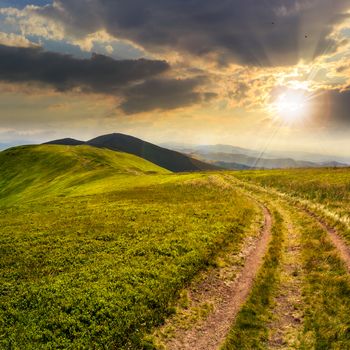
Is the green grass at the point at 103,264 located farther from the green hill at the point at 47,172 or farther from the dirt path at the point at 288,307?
the green hill at the point at 47,172

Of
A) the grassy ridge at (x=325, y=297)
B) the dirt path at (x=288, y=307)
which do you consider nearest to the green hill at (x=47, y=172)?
the dirt path at (x=288, y=307)

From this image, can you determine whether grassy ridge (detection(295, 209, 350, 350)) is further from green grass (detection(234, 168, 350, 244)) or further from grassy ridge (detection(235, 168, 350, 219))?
grassy ridge (detection(235, 168, 350, 219))

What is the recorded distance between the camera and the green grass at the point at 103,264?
1427cm

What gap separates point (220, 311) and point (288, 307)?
359 centimetres

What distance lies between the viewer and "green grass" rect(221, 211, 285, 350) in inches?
499

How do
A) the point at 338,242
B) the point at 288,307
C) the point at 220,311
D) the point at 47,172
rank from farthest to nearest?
1. the point at 47,172
2. the point at 338,242
3. the point at 220,311
4. the point at 288,307

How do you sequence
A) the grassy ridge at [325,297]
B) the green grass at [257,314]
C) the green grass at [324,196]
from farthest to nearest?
1. the green grass at [324,196]
2. the green grass at [257,314]
3. the grassy ridge at [325,297]

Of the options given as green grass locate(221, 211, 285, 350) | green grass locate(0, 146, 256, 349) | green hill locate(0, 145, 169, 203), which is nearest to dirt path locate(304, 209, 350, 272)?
green grass locate(221, 211, 285, 350)

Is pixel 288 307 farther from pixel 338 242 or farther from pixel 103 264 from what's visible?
pixel 103 264

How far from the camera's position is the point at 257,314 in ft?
47.5

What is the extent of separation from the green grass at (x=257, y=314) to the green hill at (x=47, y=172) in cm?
6586

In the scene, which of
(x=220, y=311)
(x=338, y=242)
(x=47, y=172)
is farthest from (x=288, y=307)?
(x=47, y=172)

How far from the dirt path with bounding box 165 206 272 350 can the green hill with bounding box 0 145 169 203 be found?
212ft

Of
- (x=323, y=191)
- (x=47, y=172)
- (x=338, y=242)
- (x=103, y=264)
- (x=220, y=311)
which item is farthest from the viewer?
(x=47, y=172)
